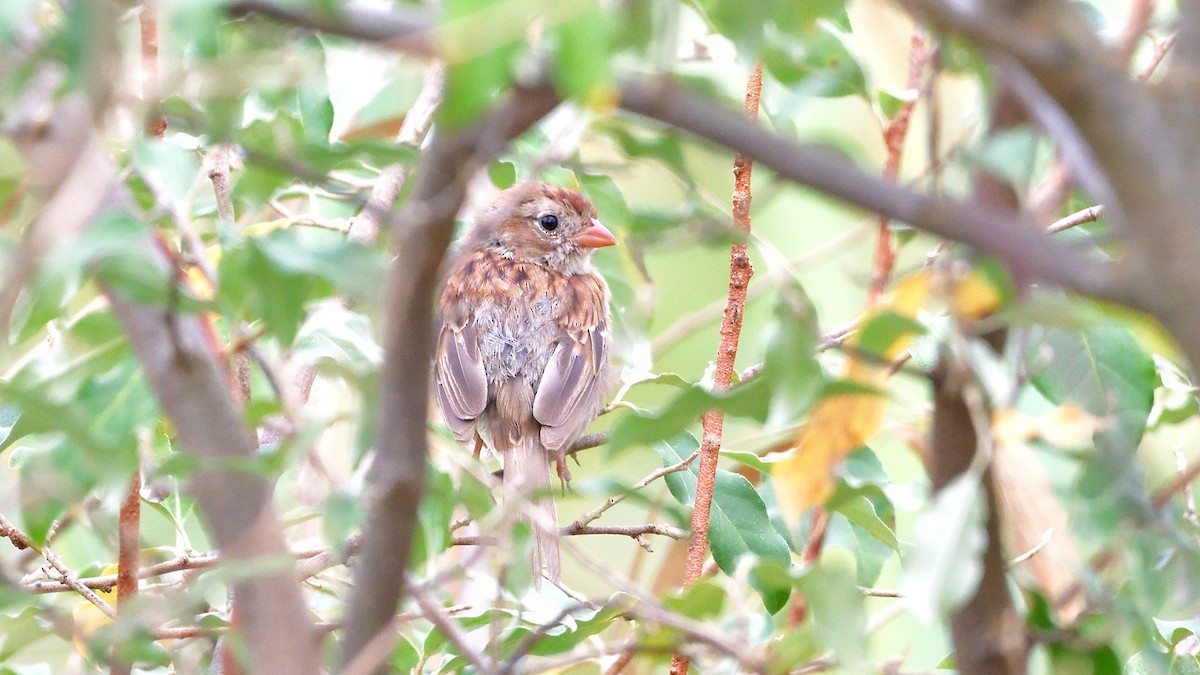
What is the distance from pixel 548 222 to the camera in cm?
562

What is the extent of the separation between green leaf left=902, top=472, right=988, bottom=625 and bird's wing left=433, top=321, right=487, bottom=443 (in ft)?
11.2

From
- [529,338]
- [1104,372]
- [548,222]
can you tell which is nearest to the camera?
[1104,372]

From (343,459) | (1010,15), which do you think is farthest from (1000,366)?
(343,459)

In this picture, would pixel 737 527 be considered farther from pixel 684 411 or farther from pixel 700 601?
pixel 684 411

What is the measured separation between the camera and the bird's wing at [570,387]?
4.53m

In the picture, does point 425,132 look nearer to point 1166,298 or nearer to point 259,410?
point 259,410

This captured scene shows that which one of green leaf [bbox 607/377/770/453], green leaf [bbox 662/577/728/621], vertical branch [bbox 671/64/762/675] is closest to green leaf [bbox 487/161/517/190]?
vertical branch [bbox 671/64/762/675]

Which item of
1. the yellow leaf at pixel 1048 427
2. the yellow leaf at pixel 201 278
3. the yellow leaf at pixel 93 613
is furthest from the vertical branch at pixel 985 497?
the yellow leaf at pixel 93 613

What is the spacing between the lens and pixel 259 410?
1.42 metres

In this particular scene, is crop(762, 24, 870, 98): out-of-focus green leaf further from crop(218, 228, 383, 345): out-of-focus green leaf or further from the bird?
the bird

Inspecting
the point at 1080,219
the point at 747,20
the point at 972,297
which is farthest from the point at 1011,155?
the point at 1080,219

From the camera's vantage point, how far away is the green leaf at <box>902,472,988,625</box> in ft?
3.62

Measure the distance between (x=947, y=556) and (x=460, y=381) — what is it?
365 centimetres

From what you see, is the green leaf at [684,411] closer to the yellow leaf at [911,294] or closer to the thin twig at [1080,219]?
the yellow leaf at [911,294]
